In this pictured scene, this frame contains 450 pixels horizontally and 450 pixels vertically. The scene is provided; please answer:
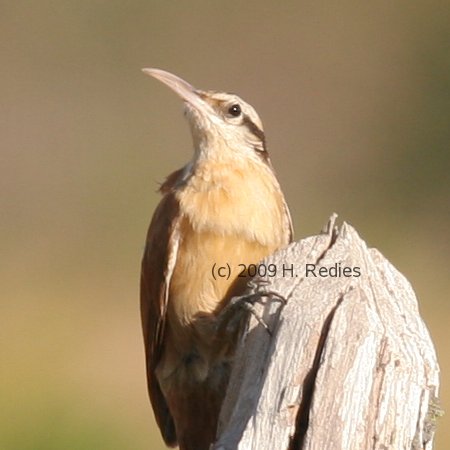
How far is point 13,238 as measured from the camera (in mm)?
11234

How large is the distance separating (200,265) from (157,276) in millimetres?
245

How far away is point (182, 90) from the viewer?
244 inches

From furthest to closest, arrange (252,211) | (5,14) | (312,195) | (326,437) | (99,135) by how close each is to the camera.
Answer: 1. (5,14)
2. (99,135)
3. (312,195)
4. (252,211)
5. (326,437)

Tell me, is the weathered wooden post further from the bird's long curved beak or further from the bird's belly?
the bird's long curved beak

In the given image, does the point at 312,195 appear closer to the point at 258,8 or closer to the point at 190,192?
the point at 258,8

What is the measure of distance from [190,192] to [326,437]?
2.06 meters

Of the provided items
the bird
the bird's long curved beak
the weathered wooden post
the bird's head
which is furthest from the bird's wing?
the weathered wooden post

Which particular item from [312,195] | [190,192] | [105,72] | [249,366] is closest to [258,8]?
[105,72]

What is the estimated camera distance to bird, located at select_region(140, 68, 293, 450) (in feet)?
18.5

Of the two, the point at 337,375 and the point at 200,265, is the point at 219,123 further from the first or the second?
the point at 337,375

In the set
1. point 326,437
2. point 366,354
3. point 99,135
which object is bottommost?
point 326,437

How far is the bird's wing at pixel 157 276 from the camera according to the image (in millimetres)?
5738

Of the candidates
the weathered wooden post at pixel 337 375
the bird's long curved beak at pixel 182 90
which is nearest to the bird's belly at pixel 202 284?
the bird's long curved beak at pixel 182 90

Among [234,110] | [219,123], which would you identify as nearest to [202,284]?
[219,123]
